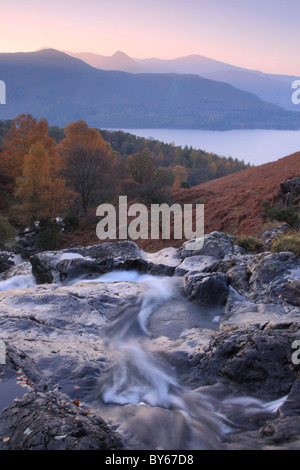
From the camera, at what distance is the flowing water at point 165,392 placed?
17.3ft

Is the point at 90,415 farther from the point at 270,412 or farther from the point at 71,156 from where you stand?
the point at 71,156

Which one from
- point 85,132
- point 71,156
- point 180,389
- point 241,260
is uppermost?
point 85,132

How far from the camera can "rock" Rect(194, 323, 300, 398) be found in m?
6.08

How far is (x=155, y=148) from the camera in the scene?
398 ft

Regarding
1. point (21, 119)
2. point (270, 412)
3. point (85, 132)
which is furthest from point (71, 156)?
point (270, 412)

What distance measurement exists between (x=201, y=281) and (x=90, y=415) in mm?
5326

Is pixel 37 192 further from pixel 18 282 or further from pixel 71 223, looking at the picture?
pixel 18 282

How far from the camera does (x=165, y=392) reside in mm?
6387

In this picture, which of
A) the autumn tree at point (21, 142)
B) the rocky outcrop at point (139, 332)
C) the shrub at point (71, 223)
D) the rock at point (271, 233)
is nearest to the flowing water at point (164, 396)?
the rocky outcrop at point (139, 332)

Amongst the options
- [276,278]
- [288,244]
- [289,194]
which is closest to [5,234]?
[289,194]

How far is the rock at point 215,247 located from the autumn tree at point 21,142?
88.3 ft

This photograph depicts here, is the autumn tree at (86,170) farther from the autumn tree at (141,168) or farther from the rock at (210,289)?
the rock at (210,289)

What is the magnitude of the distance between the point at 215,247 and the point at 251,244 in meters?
1.28

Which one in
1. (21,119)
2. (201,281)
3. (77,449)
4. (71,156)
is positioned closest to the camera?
(77,449)
